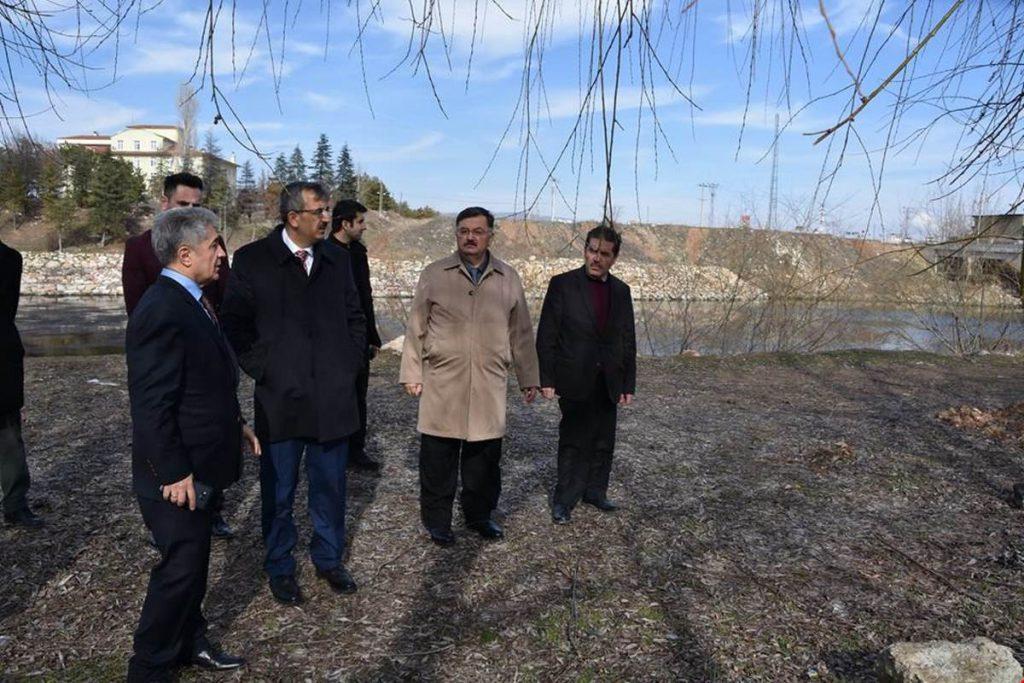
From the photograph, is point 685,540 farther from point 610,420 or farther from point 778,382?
point 778,382

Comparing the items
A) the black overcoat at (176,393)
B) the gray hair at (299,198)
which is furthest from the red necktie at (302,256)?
the black overcoat at (176,393)

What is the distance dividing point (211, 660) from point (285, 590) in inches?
24.7

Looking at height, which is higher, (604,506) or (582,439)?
(582,439)

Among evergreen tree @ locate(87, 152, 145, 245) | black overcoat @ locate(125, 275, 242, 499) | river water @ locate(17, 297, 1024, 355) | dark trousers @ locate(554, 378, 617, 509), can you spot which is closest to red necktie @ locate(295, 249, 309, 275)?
black overcoat @ locate(125, 275, 242, 499)

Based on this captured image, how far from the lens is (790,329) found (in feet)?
49.6

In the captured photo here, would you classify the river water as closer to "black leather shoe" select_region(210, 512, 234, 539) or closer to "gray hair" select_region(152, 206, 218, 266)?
"black leather shoe" select_region(210, 512, 234, 539)

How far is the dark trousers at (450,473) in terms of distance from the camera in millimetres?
4340

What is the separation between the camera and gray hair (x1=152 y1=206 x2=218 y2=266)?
2719 millimetres

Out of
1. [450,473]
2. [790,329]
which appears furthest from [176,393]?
[790,329]

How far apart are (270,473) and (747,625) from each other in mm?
2402

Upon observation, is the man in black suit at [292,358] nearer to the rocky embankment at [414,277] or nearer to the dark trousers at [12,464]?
the dark trousers at [12,464]

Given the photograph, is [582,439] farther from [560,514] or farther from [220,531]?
[220,531]

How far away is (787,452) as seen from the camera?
7066 mm

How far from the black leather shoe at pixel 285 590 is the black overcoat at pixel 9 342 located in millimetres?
1906
